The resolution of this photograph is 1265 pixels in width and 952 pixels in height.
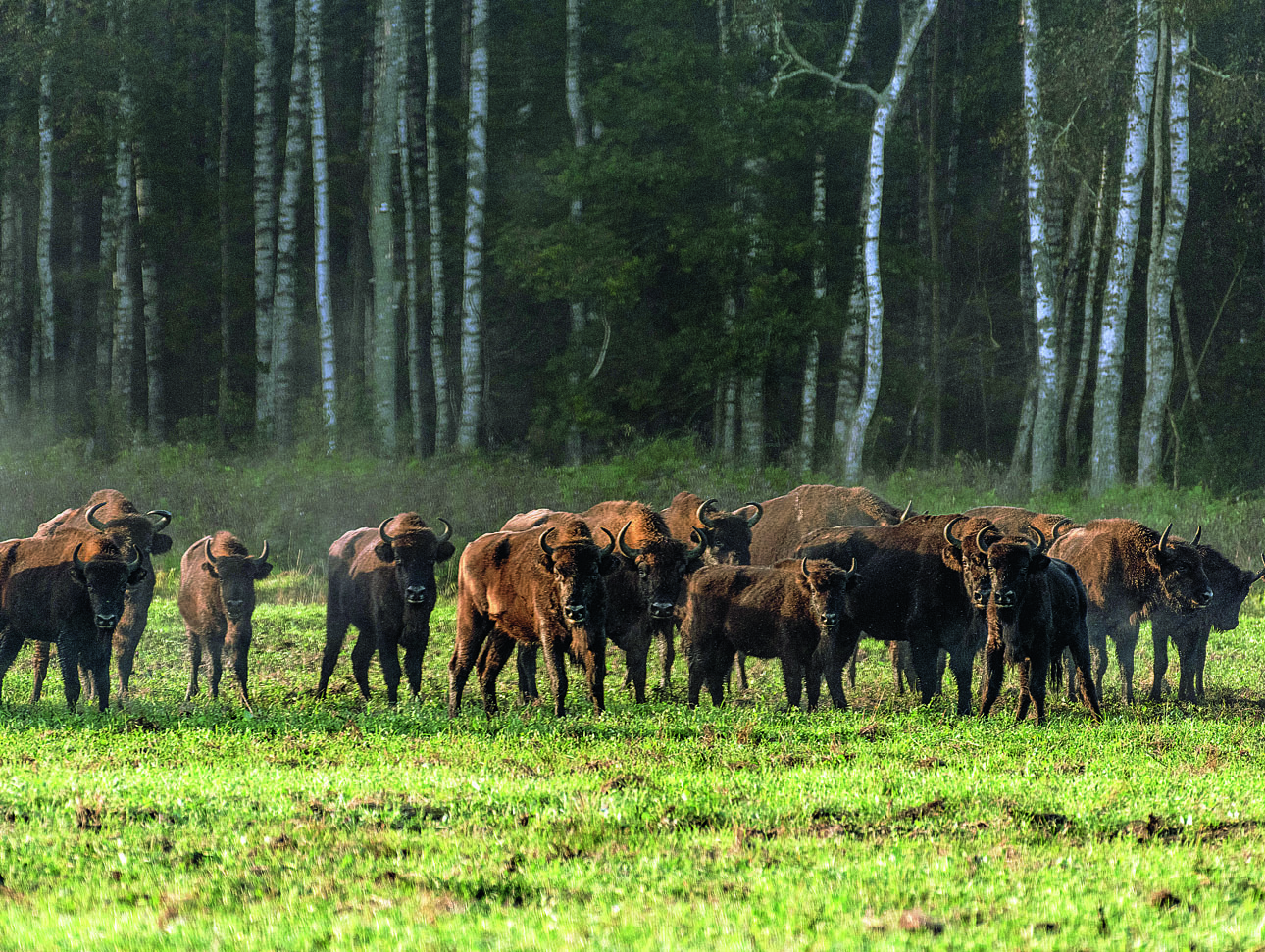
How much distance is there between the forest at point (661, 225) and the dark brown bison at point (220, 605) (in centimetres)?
1373

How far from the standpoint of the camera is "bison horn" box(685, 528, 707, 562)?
44.1 feet

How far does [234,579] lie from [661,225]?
64.9 ft

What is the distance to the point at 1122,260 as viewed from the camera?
24469 mm

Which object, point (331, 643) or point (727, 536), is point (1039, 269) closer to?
point (727, 536)

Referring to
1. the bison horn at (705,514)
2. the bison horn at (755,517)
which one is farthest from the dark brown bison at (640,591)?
the bison horn at (755,517)

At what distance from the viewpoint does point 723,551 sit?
631 inches

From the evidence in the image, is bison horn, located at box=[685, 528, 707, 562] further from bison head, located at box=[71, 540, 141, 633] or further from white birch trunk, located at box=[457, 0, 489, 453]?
white birch trunk, located at box=[457, 0, 489, 453]

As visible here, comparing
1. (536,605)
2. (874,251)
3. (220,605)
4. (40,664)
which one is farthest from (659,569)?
(874,251)

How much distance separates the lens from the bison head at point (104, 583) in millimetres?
11539

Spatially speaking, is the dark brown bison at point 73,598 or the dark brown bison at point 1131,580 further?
the dark brown bison at point 1131,580

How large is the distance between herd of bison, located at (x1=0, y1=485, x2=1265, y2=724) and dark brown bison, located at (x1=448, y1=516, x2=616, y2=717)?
0.06ft

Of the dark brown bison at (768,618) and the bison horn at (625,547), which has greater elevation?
the bison horn at (625,547)

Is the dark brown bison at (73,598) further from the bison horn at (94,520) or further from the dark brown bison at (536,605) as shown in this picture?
the dark brown bison at (536,605)

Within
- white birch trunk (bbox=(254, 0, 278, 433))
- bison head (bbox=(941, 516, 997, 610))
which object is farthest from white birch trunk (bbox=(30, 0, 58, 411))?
bison head (bbox=(941, 516, 997, 610))
